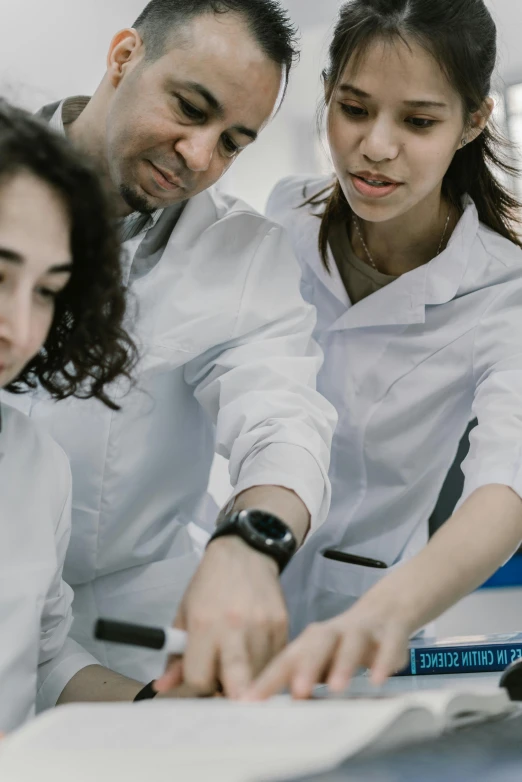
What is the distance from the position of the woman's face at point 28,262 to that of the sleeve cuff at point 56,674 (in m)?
0.40

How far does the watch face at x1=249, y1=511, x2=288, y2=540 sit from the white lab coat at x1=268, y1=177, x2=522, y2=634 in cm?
53

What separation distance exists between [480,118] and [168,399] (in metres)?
0.72

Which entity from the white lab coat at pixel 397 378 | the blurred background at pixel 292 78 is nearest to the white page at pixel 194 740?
the white lab coat at pixel 397 378

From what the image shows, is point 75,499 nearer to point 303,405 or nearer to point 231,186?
point 303,405

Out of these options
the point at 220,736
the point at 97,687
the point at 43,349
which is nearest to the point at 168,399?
the point at 43,349

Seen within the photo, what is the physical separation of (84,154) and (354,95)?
51 centimetres

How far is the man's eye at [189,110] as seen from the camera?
134 centimetres

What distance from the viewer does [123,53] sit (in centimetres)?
144

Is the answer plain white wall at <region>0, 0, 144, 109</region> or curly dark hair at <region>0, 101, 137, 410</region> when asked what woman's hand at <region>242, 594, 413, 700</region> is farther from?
plain white wall at <region>0, 0, 144, 109</region>

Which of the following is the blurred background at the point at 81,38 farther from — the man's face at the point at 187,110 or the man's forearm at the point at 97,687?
the man's forearm at the point at 97,687

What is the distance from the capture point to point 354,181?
1459 mm

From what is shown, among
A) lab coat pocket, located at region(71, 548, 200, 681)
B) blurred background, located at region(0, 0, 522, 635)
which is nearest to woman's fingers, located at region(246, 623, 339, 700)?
lab coat pocket, located at region(71, 548, 200, 681)

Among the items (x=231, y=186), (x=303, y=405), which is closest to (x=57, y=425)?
(x=303, y=405)

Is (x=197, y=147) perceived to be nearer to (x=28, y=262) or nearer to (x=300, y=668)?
(x=28, y=262)
